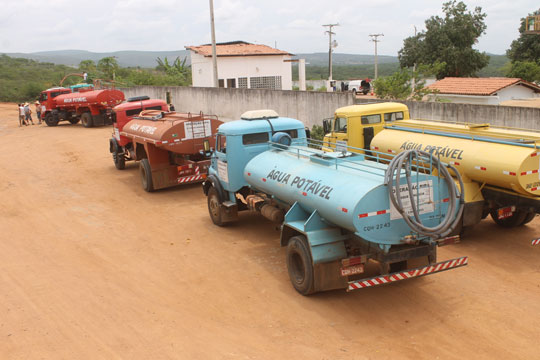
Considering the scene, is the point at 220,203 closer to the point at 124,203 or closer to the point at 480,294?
the point at 124,203

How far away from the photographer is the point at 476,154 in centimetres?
1015

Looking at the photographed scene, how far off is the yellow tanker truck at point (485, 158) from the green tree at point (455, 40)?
38.2 m

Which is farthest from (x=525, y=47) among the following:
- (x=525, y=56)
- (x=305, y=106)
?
(x=305, y=106)

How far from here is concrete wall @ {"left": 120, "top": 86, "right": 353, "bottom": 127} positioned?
20.6 m

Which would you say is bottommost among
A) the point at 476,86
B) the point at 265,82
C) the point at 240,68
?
the point at 476,86

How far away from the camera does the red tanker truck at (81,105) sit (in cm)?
3173

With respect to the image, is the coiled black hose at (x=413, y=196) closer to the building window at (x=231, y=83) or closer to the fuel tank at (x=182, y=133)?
the fuel tank at (x=182, y=133)

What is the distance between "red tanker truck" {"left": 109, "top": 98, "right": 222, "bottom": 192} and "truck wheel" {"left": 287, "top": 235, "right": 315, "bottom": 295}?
5.81 meters

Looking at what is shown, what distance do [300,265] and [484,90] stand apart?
25.5 meters

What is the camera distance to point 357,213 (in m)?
7.31

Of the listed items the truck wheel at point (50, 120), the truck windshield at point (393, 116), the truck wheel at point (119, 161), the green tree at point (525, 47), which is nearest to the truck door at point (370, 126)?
the truck windshield at point (393, 116)

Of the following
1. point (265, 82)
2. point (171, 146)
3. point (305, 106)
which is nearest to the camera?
point (171, 146)

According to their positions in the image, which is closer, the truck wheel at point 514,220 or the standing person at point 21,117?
the truck wheel at point 514,220

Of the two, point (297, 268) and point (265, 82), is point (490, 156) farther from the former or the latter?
point (265, 82)
